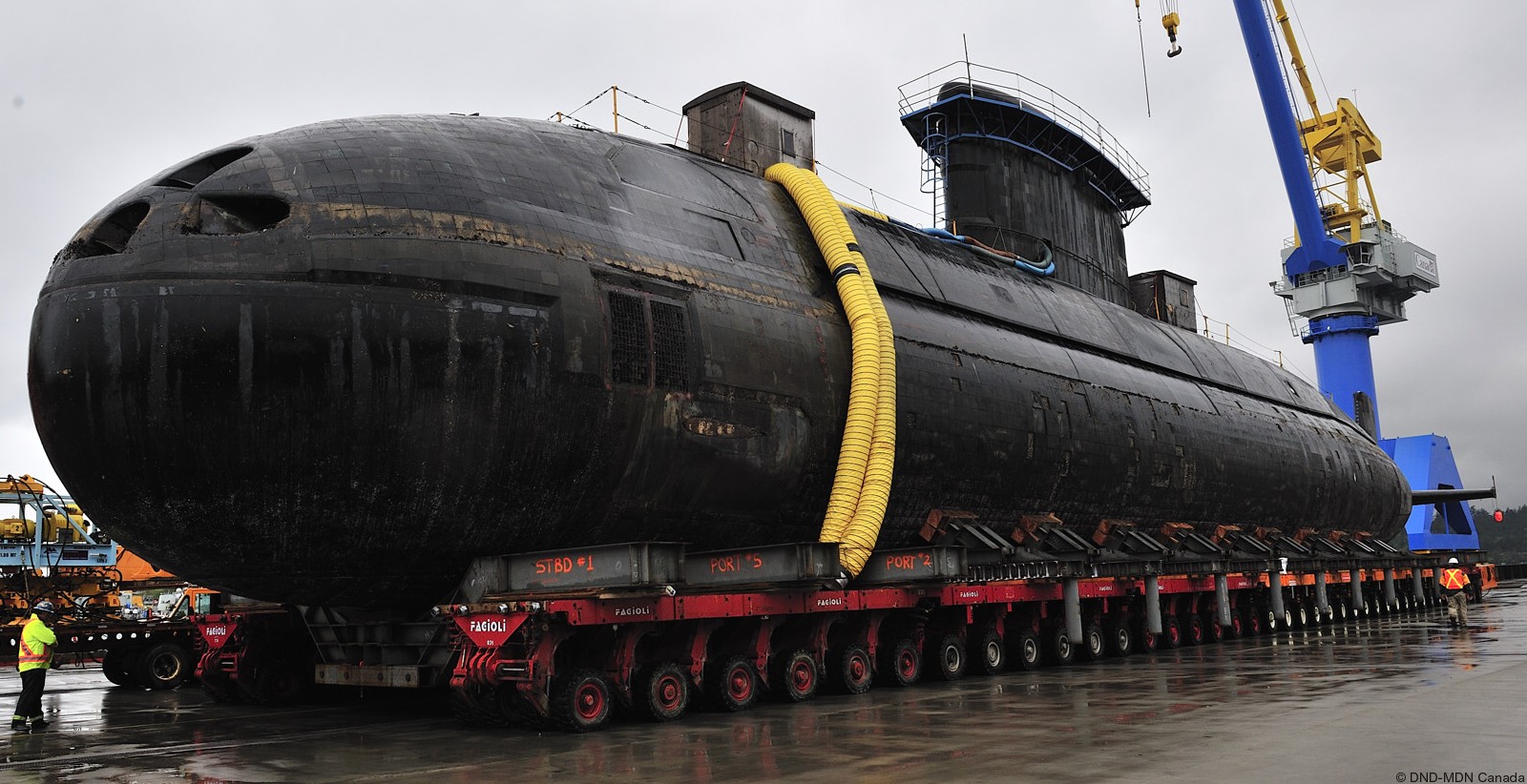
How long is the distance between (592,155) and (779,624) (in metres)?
6.06

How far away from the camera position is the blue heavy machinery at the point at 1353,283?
52000 mm

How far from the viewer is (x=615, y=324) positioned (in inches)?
489

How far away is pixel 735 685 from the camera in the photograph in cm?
1288

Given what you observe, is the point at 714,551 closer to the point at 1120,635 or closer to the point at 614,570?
the point at 614,570

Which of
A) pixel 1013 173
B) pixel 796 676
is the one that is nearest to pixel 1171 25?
pixel 1013 173

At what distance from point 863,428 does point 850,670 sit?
2956mm

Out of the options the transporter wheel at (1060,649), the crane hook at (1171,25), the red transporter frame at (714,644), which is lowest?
the transporter wheel at (1060,649)

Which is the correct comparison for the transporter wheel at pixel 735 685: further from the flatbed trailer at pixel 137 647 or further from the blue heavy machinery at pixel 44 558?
the blue heavy machinery at pixel 44 558

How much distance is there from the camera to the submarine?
1062 centimetres

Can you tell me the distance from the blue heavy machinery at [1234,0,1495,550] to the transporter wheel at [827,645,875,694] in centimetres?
4291

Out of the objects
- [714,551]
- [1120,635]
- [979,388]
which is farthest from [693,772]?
[1120,635]

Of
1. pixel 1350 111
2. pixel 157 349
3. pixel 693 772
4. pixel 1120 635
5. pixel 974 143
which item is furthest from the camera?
pixel 1350 111

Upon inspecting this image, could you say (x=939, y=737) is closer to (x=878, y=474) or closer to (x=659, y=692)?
(x=659, y=692)

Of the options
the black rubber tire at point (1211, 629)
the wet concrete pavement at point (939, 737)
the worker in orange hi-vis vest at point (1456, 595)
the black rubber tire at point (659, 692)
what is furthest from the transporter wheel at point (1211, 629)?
the black rubber tire at point (659, 692)
